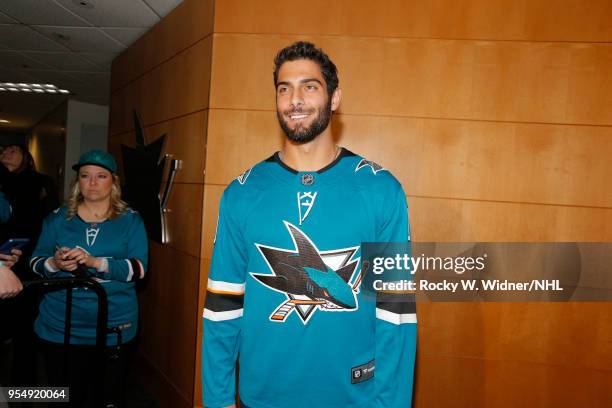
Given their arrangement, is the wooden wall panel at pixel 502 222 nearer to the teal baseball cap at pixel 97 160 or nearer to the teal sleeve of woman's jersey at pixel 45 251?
the teal baseball cap at pixel 97 160

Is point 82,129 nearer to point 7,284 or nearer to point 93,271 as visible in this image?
point 93,271

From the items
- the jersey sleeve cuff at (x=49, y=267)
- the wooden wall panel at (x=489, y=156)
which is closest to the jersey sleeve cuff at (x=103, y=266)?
the jersey sleeve cuff at (x=49, y=267)

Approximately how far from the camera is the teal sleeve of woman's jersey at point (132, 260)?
2094mm

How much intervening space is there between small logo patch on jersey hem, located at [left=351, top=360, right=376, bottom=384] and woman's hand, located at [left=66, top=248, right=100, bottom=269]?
1.46 m

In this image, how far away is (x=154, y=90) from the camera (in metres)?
3.31

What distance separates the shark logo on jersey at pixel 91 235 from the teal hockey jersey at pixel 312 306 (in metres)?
1.14

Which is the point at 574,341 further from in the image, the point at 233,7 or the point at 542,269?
the point at 233,7

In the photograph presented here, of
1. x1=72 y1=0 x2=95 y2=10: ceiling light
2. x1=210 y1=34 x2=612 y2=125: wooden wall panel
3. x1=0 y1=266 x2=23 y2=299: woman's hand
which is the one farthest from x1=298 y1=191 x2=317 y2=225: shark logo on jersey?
x1=72 y1=0 x2=95 y2=10: ceiling light

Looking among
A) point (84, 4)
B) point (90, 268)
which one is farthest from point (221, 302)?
point (84, 4)

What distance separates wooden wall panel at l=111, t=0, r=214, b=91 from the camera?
8.75 feet

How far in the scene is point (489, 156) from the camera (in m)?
2.37

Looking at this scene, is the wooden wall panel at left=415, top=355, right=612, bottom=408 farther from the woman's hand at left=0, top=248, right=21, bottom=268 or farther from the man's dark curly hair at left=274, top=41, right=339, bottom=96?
the woman's hand at left=0, top=248, right=21, bottom=268

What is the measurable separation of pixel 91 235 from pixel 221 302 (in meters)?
1.20

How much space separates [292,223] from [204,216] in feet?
4.58
